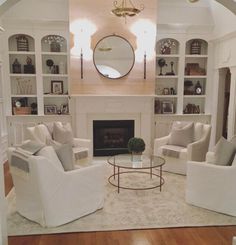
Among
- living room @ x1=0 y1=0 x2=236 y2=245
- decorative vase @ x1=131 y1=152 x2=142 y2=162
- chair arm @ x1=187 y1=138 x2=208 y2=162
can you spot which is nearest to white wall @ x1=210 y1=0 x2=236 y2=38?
living room @ x1=0 y1=0 x2=236 y2=245

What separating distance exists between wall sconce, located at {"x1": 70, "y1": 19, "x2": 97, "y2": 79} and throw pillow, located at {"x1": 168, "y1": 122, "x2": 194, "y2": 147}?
234 cm

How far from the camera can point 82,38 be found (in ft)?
18.9

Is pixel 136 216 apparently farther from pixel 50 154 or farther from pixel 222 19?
pixel 222 19

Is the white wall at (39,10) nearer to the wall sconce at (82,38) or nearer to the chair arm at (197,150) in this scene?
Result: the wall sconce at (82,38)

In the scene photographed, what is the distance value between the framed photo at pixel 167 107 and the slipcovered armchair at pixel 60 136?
2.29 metres

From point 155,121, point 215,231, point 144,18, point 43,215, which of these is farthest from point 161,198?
point 144,18

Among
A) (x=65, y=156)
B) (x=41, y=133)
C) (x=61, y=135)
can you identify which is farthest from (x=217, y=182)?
(x=41, y=133)

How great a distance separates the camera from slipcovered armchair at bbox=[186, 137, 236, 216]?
335 centimetres

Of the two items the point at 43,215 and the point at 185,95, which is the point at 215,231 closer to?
the point at 43,215

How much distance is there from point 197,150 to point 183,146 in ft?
1.27

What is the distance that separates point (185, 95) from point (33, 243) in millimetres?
4833

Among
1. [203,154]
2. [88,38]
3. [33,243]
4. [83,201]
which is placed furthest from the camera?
[88,38]

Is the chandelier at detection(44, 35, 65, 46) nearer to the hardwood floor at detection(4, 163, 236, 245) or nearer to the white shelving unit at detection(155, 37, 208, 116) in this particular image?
the white shelving unit at detection(155, 37, 208, 116)

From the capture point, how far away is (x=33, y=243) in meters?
2.83
